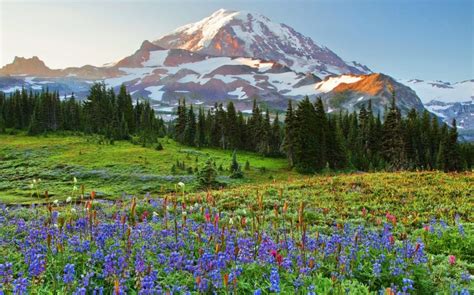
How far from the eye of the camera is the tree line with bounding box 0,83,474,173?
59469 millimetres

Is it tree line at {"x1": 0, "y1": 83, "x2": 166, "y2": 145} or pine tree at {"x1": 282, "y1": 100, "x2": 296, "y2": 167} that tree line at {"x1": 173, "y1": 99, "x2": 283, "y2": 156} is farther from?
pine tree at {"x1": 282, "y1": 100, "x2": 296, "y2": 167}

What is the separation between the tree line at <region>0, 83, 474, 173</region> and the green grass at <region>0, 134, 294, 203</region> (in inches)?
279

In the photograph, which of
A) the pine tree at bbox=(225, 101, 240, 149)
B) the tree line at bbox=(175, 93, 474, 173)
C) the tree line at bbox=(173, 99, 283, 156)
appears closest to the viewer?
the tree line at bbox=(175, 93, 474, 173)

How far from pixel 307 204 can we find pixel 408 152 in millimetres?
58145

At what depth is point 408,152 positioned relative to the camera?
69250 millimetres

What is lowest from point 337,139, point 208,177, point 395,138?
Answer: point 208,177

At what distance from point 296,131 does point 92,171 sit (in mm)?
28656

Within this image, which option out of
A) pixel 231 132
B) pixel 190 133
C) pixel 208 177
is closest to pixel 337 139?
pixel 231 132

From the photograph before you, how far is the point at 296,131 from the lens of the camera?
58125 mm

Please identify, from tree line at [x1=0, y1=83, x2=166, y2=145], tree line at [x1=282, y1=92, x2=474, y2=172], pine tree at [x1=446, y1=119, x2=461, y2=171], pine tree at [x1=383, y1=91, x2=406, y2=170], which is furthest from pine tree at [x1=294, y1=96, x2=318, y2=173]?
tree line at [x1=0, y1=83, x2=166, y2=145]

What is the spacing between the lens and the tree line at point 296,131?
195 feet

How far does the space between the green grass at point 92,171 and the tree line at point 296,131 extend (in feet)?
23.2

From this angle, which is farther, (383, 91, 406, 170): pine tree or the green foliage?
(383, 91, 406, 170): pine tree

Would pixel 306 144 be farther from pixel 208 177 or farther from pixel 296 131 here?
pixel 208 177
